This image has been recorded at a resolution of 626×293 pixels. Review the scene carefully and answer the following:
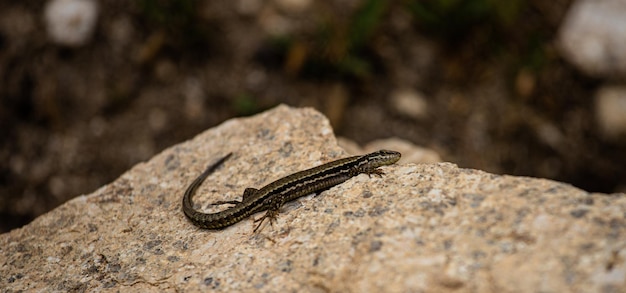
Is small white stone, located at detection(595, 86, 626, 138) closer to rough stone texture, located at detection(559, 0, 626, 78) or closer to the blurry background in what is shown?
the blurry background

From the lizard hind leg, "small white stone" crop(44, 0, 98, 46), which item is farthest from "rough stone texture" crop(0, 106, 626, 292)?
"small white stone" crop(44, 0, 98, 46)

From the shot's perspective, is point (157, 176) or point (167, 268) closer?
point (167, 268)

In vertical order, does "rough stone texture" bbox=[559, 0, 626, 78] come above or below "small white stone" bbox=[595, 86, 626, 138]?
above

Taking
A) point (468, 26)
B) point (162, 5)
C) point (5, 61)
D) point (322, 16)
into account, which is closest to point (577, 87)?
point (468, 26)

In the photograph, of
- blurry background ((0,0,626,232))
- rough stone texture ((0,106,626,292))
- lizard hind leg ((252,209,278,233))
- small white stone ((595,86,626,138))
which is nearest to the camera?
rough stone texture ((0,106,626,292))

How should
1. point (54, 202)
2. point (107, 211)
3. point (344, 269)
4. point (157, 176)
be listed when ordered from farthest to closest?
point (54, 202) → point (157, 176) → point (107, 211) → point (344, 269)

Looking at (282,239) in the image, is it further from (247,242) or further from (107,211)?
(107,211)

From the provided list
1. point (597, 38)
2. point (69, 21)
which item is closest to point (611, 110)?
point (597, 38)
